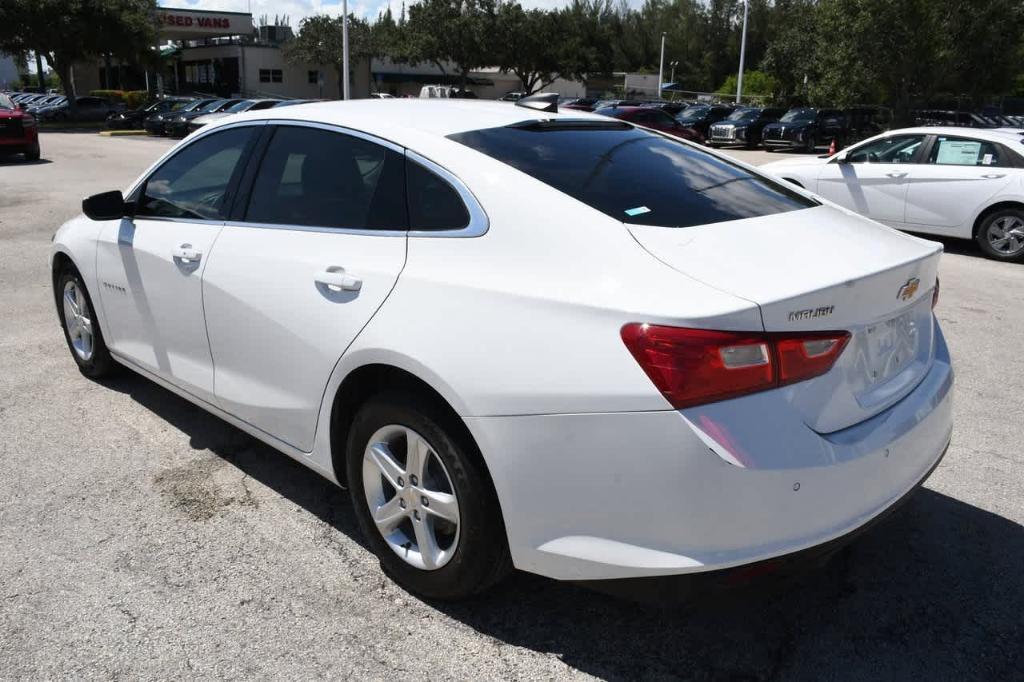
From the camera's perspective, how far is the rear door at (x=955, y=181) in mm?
10211

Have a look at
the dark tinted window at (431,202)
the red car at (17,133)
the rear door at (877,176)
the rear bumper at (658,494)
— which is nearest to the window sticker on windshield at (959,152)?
the rear door at (877,176)

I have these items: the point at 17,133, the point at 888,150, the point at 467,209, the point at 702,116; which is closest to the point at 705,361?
the point at 467,209

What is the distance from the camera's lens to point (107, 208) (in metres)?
4.26

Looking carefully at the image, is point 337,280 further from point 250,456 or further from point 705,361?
point 250,456

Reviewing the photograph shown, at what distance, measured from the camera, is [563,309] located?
96.4 inches

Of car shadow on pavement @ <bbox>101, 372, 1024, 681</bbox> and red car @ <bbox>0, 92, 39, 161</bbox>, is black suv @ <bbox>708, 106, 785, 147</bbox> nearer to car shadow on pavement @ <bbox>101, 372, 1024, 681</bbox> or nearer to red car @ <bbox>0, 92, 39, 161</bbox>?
red car @ <bbox>0, 92, 39, 161</bbox>

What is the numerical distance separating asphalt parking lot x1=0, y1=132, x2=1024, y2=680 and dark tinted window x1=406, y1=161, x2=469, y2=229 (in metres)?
1.31

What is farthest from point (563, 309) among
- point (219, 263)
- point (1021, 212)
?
point (1021, 212)

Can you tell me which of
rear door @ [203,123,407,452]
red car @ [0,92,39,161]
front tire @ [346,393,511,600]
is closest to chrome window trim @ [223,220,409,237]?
rear door @ [203,123,407,452]

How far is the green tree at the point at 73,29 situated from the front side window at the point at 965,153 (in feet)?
130

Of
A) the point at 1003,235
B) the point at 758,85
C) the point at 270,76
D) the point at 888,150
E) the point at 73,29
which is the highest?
the point at 73,29

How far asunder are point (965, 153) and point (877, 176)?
101 centimetres

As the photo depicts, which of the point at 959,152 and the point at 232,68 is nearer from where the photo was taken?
the point at 959,152

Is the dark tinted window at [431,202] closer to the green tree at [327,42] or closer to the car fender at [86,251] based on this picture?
the car fender at [86,251]
